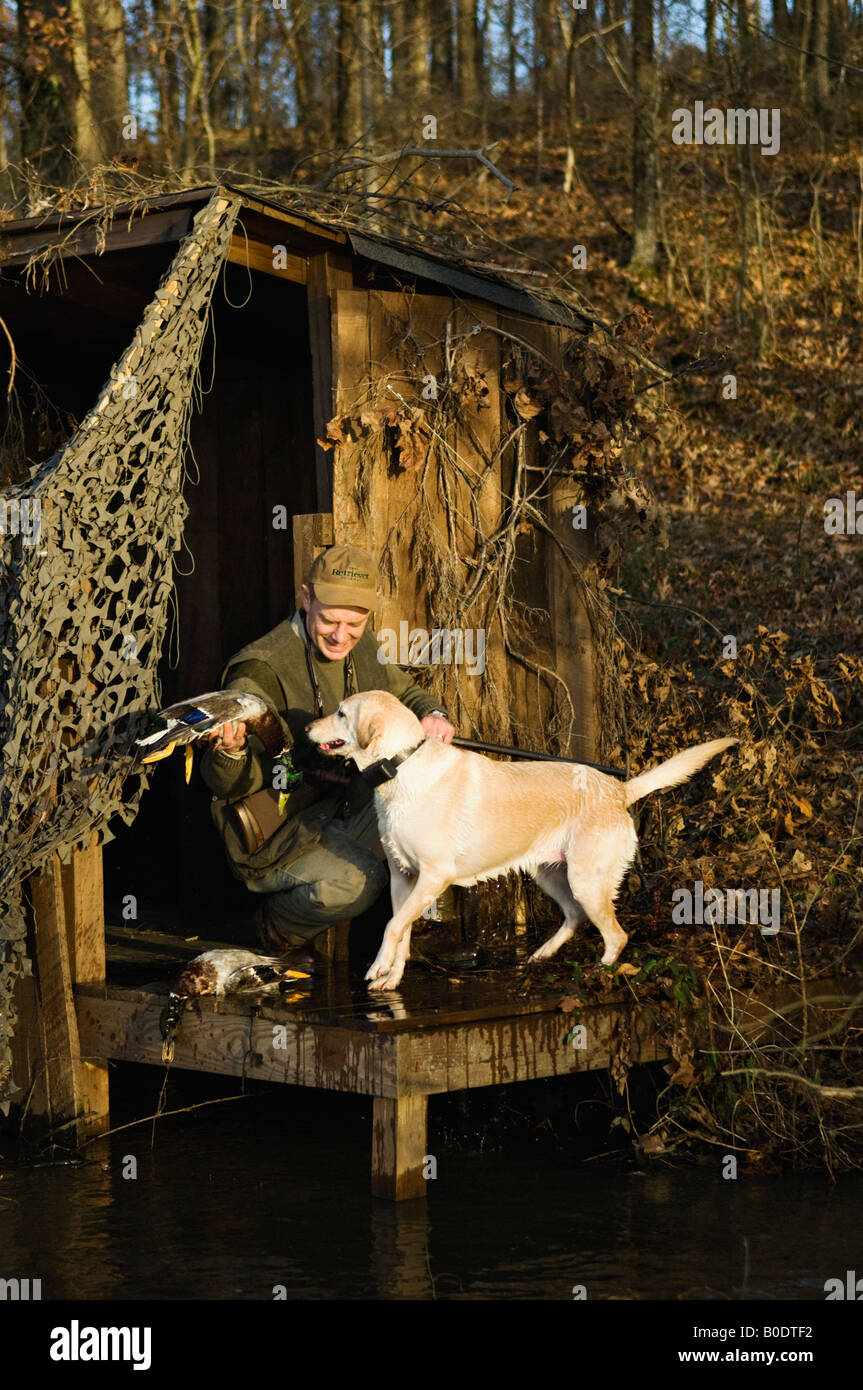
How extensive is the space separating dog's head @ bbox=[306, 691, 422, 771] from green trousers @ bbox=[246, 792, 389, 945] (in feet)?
2.36

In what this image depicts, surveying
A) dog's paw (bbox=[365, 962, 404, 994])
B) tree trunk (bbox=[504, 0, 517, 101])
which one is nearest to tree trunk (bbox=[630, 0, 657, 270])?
tree trunk (bbox=[504, 0, 517, 101])

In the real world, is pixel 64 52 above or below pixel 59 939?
above

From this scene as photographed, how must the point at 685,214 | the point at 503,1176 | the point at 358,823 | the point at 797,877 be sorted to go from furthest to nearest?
the point at 685,214
the point at 797,877
the point at 358,823
the point at 503,1176

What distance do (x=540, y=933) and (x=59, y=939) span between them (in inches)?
92.4

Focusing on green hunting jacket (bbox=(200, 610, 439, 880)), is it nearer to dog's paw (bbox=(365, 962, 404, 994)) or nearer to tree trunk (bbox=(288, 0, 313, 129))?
dog's paw (bbox=(365, 962, 404, 994))

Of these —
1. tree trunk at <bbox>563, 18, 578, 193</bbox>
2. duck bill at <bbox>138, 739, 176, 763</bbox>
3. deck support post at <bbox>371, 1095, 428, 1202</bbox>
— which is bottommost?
deck support post at <bbox>371, 1095, 428, 1202</bbox>

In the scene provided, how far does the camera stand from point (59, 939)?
20.6ft

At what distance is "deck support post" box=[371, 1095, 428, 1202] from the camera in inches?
211

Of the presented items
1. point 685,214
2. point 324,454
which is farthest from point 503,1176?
point 685,214

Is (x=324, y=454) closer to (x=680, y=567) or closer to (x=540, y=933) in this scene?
(x=540, y=933)

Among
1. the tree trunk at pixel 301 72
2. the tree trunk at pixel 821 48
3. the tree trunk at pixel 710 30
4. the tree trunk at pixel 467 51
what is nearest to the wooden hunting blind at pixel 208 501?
the tree trunk at pixel 710 30

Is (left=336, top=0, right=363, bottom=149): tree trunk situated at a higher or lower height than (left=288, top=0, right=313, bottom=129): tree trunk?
lower

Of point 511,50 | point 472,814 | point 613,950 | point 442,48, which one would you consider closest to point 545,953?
point 613,950

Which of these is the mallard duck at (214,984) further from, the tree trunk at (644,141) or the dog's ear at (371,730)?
the tree trunk at (644,141)
